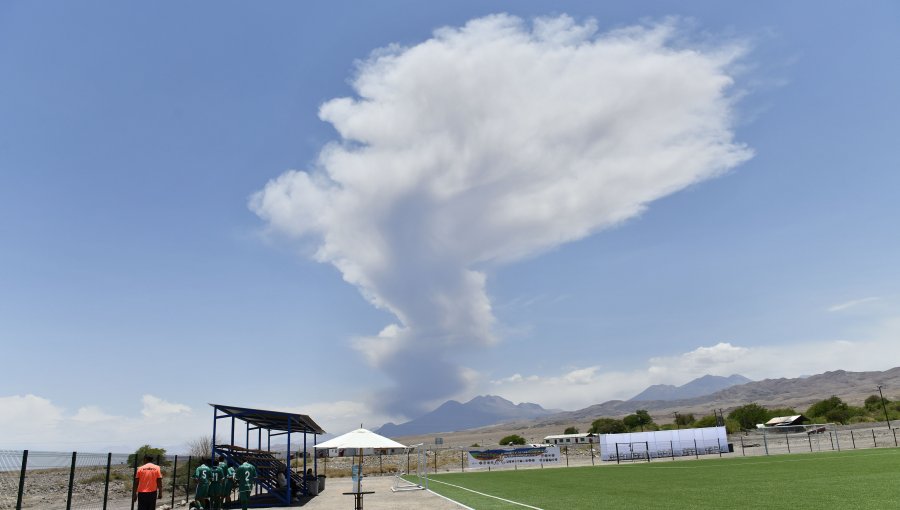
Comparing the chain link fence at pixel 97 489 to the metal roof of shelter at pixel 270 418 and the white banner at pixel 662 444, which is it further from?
the white banner at pixel 662 444

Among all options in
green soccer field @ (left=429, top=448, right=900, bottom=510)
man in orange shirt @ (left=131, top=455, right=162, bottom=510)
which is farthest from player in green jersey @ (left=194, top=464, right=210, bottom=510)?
green soccer field @ (left=429, top=448, right=900, bottom=510)

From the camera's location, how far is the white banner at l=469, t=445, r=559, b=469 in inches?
2002

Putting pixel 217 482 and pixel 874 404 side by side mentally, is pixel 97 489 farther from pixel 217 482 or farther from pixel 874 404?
pixel 874 404

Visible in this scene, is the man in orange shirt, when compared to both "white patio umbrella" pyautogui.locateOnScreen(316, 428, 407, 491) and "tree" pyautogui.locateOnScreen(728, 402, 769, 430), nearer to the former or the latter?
"white patio umbrella" pyautogui.locateOnScreen(316, 428, 407, 491)

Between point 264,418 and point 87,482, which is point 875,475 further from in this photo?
point 87,482

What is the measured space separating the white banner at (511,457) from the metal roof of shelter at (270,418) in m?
24.1

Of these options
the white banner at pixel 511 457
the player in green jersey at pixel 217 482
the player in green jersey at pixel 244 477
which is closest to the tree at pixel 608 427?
the white banner at pixel 511 457

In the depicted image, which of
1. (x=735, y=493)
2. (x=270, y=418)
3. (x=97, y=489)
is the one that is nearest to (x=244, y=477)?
(x=270, y=418)

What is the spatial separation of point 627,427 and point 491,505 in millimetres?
119405

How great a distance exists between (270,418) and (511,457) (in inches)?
1201

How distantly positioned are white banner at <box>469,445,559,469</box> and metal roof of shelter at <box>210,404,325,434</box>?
24101 millimetres

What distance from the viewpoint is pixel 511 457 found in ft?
168

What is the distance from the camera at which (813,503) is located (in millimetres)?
14523

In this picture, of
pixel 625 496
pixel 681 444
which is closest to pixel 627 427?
pixel 681 444
